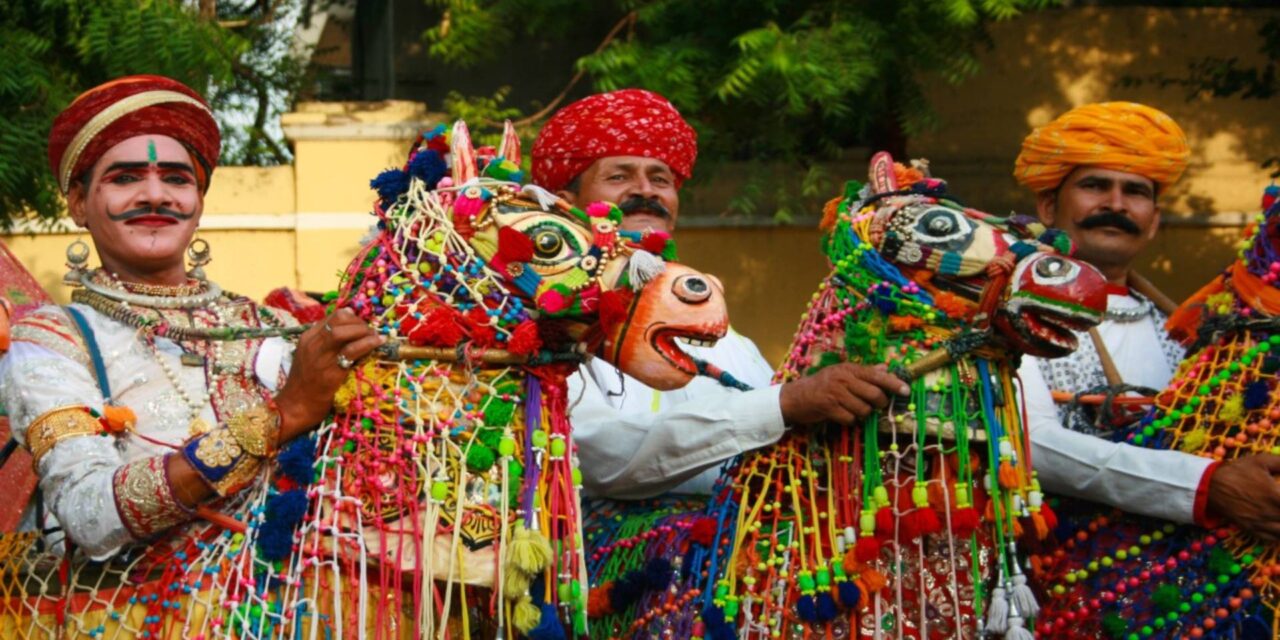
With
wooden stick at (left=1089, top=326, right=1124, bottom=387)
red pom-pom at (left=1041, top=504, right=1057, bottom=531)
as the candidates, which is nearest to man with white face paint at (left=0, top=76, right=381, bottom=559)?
red pom-pom at (left=1041, top=504, right=1057, bottom=531)

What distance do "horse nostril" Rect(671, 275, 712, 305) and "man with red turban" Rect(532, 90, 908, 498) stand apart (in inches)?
13.3

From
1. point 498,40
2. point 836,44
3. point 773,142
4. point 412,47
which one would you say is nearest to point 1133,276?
point 836,44

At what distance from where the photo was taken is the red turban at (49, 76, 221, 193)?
3.52 m

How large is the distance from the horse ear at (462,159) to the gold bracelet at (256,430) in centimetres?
58

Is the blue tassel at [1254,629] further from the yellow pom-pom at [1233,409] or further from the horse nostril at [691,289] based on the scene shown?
the horse nostril at [691,289]

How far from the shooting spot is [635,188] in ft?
15.4

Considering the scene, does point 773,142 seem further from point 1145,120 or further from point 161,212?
point 161,212

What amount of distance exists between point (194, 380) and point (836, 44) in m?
4.51

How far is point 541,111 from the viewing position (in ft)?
27.8

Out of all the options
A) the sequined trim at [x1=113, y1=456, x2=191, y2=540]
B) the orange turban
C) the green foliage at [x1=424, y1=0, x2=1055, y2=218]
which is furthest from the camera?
the green foliage at [x1=424, y1=0, x2=1055, y2=218]

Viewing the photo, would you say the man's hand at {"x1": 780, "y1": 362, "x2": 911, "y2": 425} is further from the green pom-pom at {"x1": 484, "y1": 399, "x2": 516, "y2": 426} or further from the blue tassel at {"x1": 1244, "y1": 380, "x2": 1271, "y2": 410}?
the blue tassel at {"x1": 1244, "y1": 380, "x2": 1271, "y2": 410}

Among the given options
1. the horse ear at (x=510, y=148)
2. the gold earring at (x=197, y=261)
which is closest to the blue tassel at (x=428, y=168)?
the horse ear at (x=510, y=148)

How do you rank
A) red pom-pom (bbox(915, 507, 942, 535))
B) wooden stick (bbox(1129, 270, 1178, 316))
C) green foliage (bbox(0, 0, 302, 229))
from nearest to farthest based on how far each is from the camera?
1. red pom-pom (bbox(915, 507, 942, 535))
2. wooden stick (bbox(1129, 270, 1178, 316))
3. green foliage (bbox(0, 0, 302, 229))

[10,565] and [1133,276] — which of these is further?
[1133,276]
